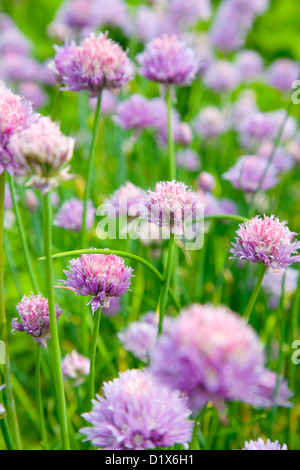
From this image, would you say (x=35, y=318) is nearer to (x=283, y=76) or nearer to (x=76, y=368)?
(x=76, y=368)

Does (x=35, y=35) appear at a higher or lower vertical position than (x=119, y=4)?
higher

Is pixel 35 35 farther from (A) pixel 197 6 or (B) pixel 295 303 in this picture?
(B) pixel 295 303

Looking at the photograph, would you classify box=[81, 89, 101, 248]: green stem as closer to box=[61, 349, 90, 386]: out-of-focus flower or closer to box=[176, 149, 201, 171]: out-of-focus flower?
box=[61, 349, 90, 386]: out-of-focus flower

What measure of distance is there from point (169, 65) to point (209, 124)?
799mm

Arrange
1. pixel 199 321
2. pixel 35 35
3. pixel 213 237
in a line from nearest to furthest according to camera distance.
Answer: pixel 199 321 < pixel 213 237 < pixel 35 35

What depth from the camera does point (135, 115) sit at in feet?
3.28

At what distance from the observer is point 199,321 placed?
0.29m

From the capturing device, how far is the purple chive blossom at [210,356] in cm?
28

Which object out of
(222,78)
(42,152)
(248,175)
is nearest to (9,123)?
(42,152)

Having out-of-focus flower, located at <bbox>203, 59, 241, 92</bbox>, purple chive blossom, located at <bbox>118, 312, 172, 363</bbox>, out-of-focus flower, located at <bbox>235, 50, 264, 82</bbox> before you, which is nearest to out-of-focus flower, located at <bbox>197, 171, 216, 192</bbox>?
purple chive blossom, located at <bbox>118, 312, 172, 363</bbox>

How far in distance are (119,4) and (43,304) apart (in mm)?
1392

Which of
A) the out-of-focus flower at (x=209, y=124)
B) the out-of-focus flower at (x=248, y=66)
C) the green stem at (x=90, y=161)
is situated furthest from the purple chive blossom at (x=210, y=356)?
the out-of-focus flower at (x=248, y=66)
